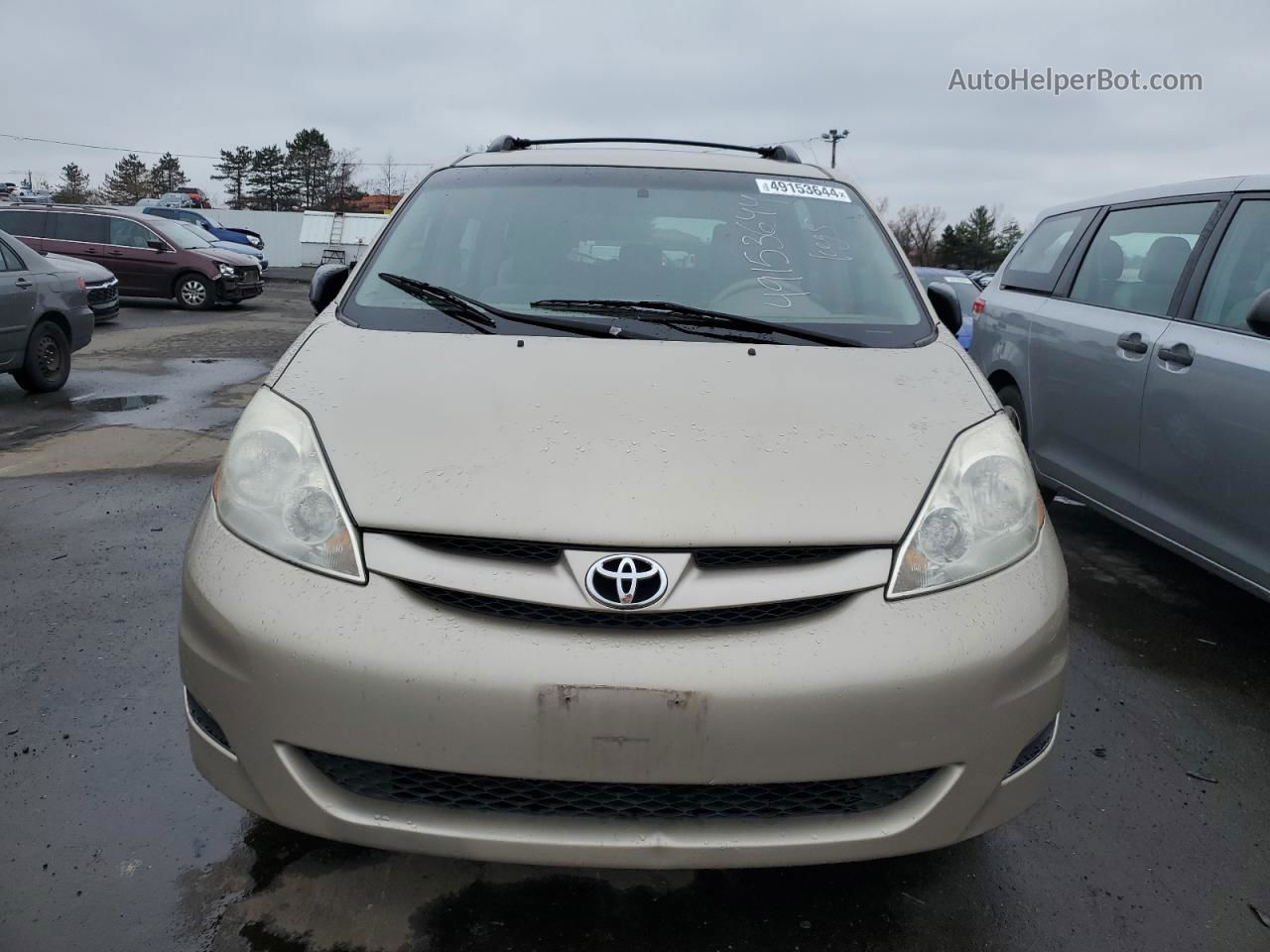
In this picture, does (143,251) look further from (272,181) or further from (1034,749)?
(272,181)

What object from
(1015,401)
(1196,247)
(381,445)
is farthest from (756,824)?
(1015,401)

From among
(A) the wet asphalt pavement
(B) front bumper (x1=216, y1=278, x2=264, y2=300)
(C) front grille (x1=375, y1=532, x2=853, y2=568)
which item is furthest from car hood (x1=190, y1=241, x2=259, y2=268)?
(C) front grille (x1=375, y1=532, x2=853, y2=568)

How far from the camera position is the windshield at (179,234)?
17219mm

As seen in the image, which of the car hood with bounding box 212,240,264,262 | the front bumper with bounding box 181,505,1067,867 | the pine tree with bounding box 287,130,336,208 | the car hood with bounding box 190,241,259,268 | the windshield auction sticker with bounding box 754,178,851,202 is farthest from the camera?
the pine tree with bounding box 287,130,336,208

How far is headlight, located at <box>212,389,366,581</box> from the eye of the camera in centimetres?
185

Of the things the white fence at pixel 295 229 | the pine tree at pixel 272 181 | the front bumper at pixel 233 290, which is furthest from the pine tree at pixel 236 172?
the front bumper at pixel 233 290

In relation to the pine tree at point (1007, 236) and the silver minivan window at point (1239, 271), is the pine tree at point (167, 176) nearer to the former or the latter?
the pine tree at point (1007, 236)

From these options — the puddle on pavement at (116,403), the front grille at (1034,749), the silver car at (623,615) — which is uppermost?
the silver car at (623,615)

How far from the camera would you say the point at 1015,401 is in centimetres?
524

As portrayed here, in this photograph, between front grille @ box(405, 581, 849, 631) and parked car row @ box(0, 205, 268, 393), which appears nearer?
front grille @ box(405, 581, 849, 631)

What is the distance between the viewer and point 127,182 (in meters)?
75.1

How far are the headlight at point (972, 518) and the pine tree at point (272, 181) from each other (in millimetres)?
74854

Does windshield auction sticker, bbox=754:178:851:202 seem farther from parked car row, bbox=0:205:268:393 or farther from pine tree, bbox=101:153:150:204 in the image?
pine tree, bbox=101:153:150:204

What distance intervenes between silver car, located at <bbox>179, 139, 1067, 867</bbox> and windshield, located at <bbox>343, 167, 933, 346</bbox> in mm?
477
